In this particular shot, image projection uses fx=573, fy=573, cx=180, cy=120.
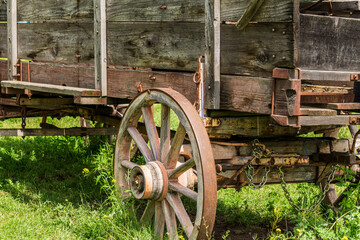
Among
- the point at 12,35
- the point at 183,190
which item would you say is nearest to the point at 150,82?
the point at 183,190

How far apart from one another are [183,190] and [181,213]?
155 mm

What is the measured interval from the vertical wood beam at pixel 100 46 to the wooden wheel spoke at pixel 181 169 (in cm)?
104

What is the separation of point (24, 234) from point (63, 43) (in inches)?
61.8

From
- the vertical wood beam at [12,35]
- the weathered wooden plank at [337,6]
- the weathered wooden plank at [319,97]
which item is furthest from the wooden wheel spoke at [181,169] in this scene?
the vertical wood beam at [12,35]

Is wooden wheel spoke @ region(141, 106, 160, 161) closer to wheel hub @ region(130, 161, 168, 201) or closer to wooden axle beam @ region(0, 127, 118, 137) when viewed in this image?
wheel hub @ region(130, 161, 168, 201)

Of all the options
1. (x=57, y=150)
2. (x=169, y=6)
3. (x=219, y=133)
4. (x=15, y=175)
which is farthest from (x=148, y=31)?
(x=57, y=150)

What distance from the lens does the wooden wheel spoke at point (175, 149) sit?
364cm

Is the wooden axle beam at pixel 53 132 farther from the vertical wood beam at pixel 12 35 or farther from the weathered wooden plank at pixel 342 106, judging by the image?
the weathered wooden plank at pixel 342 106

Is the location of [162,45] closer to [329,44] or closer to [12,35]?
[329,44]

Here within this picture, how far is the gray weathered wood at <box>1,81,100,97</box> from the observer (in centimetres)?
436

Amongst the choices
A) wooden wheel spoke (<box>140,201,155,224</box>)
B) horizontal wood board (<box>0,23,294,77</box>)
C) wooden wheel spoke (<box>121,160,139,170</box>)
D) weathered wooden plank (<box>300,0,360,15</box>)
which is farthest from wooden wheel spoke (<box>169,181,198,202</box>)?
weathered wooden plank (<box>300,0,360,15</box>)

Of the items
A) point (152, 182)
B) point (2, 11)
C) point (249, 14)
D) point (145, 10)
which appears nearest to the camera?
point (249, 14)

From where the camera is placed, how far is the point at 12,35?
16.7 ft

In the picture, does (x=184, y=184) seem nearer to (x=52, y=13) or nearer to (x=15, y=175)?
(x=52, y=13)
